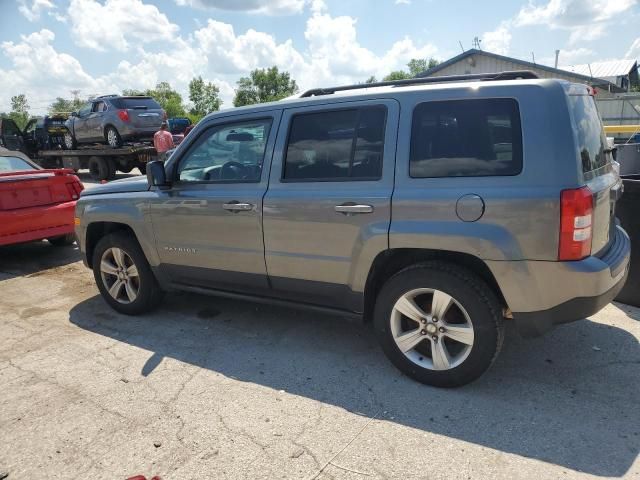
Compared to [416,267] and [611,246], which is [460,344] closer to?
[416,267]

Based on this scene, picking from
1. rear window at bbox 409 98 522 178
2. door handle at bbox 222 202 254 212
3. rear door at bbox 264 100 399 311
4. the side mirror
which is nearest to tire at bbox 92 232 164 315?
the side mirror

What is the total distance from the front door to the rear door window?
0.72 ft

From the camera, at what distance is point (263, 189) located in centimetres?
362

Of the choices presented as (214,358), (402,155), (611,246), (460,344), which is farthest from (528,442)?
(214,358)

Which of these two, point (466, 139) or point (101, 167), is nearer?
point (466, 139)

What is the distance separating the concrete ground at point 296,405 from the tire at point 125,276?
0.23m

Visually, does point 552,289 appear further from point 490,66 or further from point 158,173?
point 490,66

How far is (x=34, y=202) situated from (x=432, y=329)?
5743mm

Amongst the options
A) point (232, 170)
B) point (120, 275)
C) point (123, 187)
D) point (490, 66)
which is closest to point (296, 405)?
point (232, 170)

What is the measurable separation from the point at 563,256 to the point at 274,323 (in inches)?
97.7

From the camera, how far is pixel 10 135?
19938 mm

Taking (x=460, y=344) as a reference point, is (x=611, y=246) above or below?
above

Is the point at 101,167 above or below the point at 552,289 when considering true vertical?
above

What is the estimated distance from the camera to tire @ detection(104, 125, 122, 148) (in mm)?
15359
